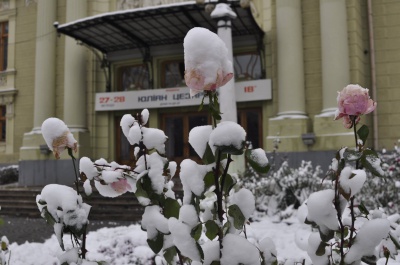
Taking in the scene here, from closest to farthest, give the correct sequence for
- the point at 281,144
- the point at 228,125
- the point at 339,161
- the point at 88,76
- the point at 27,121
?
the point at 228,125
the point at 339,161
the point at 281,144
the point at 88,76
the point at 27,121

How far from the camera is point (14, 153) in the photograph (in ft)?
53.0

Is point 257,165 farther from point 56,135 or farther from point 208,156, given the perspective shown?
point 56,135

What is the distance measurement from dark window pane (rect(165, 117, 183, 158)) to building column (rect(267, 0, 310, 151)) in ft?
11.4

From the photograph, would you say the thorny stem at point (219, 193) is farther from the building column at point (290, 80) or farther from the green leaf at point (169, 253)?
the building column at point (290, 80)

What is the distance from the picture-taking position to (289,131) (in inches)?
461

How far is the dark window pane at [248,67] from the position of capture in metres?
13.3

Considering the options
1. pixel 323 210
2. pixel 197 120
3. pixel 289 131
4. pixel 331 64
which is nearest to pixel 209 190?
pixel 323 210

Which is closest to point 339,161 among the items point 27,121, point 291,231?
point 291,231

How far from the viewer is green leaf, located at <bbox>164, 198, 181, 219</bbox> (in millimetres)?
1437

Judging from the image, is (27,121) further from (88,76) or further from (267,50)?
(267,50)

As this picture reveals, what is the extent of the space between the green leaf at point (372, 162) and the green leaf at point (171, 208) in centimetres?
62

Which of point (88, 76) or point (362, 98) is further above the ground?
point (88, 76)

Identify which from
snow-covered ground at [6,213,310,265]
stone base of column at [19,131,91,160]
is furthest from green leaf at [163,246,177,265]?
stone base of column at [19,131,91,160]

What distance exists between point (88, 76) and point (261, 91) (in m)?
6.07
